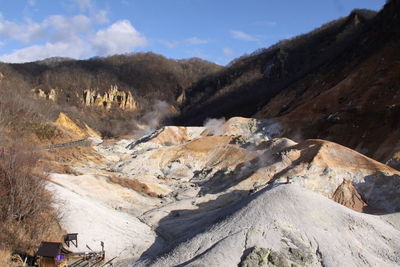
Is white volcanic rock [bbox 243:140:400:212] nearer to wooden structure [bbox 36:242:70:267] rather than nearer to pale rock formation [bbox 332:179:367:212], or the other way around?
pale rock formation [bbox 332:179:367:212]

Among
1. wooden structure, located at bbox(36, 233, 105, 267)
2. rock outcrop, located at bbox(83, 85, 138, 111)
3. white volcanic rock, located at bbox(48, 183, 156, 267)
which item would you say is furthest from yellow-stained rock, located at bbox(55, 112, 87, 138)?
wooden structure, located at bbox(36, 233, 105, 267)

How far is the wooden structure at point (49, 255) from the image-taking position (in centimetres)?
1952

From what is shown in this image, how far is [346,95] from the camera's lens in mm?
59594

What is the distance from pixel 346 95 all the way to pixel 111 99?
9311cm

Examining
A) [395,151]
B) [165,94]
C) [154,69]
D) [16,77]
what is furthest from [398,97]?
[154,69]

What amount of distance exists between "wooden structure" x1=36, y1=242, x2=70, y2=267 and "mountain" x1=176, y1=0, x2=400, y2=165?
98.5ft

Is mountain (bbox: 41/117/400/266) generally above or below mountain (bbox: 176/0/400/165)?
below

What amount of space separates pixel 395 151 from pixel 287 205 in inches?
828

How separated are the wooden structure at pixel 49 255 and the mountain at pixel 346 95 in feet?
98.5

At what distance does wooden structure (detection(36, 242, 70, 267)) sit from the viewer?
1952 cm

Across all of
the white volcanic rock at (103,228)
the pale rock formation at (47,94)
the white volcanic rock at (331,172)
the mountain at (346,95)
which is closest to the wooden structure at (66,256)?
the white volcanic rock at (103,228)

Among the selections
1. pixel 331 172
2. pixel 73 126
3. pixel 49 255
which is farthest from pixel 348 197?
pixel 73 126

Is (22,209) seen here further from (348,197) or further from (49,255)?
(348,197)

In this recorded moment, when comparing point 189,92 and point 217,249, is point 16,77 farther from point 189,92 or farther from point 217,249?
point 217,249
